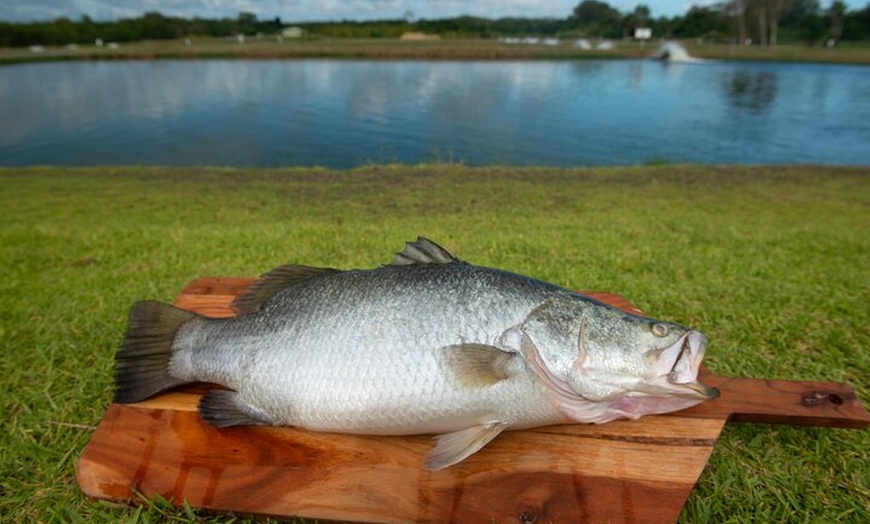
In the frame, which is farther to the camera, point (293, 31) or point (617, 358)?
point (293, 31)

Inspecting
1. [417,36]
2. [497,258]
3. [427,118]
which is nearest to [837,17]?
[417,36]

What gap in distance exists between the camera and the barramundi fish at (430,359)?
1930 millimetres

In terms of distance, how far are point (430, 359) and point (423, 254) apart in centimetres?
53

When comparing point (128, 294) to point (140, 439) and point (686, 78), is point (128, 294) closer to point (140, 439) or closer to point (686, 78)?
point (140, 439)

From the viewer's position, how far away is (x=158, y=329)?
2324mm

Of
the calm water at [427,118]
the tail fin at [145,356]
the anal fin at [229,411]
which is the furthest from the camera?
the calm water at [427,118]

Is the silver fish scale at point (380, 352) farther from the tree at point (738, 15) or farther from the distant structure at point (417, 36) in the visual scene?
→ the tree at point (738, 15)

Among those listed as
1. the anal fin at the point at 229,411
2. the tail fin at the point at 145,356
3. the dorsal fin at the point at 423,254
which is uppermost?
the dorsal fin at the point at 423,254

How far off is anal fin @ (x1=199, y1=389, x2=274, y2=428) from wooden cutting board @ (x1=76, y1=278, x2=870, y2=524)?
0.06 m

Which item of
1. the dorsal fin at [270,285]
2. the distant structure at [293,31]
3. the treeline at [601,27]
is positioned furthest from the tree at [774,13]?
the dorsal fin at [270,285]

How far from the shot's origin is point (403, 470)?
6.59 ft

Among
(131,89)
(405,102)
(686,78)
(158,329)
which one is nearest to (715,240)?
(158,329)

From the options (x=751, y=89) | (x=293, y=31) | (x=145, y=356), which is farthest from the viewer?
(x=293, y=31)

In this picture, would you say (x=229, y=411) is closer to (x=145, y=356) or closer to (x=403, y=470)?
(x=145, y=356)
